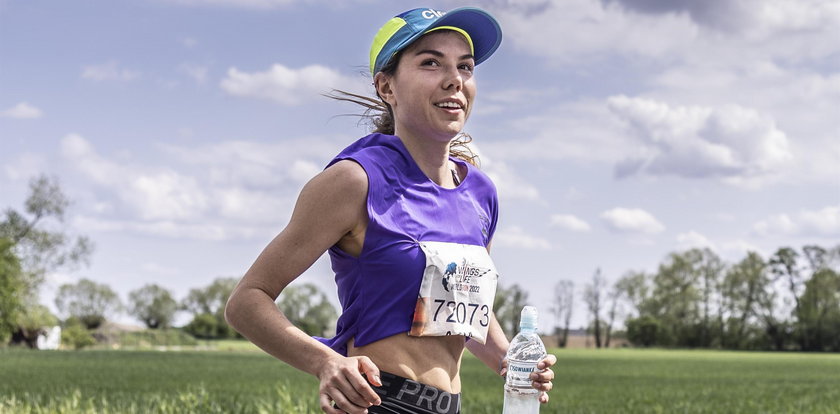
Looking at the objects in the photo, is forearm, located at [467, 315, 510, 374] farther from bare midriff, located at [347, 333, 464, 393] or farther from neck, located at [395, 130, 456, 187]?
neck, located at [395, 130, 456, 187]

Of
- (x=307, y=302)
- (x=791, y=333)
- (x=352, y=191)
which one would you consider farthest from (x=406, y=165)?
(x=307, y=302)

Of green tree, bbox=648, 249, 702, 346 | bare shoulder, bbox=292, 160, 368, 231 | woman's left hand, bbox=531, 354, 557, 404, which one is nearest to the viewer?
bare shoulder, bbox=292, 160, 368, 231

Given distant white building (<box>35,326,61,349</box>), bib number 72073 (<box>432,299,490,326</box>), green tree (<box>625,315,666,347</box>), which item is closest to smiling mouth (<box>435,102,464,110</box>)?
bib number 72073 (<box>432,299,490,326</box>)

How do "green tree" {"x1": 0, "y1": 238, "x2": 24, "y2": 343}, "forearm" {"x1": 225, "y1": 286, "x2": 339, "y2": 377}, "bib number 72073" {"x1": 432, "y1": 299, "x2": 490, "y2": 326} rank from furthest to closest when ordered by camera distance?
"green tree" {"x1": 0, "y1": 238, "x2": 24, "y2": 343}, "bib number 72073" {"x1": 432, "y1": 299, "x2": 490, "y2": 326}, "forearm" {"x1": 225, "y1": 286, "x2": 339, "y2": 377}

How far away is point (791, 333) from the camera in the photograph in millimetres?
80938

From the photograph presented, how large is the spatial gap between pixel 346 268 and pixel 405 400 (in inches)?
16.7

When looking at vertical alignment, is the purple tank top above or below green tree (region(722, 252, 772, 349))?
below

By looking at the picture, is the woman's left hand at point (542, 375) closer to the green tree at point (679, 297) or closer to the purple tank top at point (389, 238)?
the purple tank top at point (389, 238)

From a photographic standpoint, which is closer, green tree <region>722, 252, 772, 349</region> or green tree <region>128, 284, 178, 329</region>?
green tree <region>722, 252, 772, 349</region>

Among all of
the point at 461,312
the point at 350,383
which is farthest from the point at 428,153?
the point at 350,383

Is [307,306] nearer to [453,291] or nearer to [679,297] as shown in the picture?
[679,297]

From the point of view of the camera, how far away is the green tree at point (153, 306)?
378ft

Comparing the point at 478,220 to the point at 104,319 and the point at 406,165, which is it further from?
the point at 104,319

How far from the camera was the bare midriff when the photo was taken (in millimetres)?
2645
